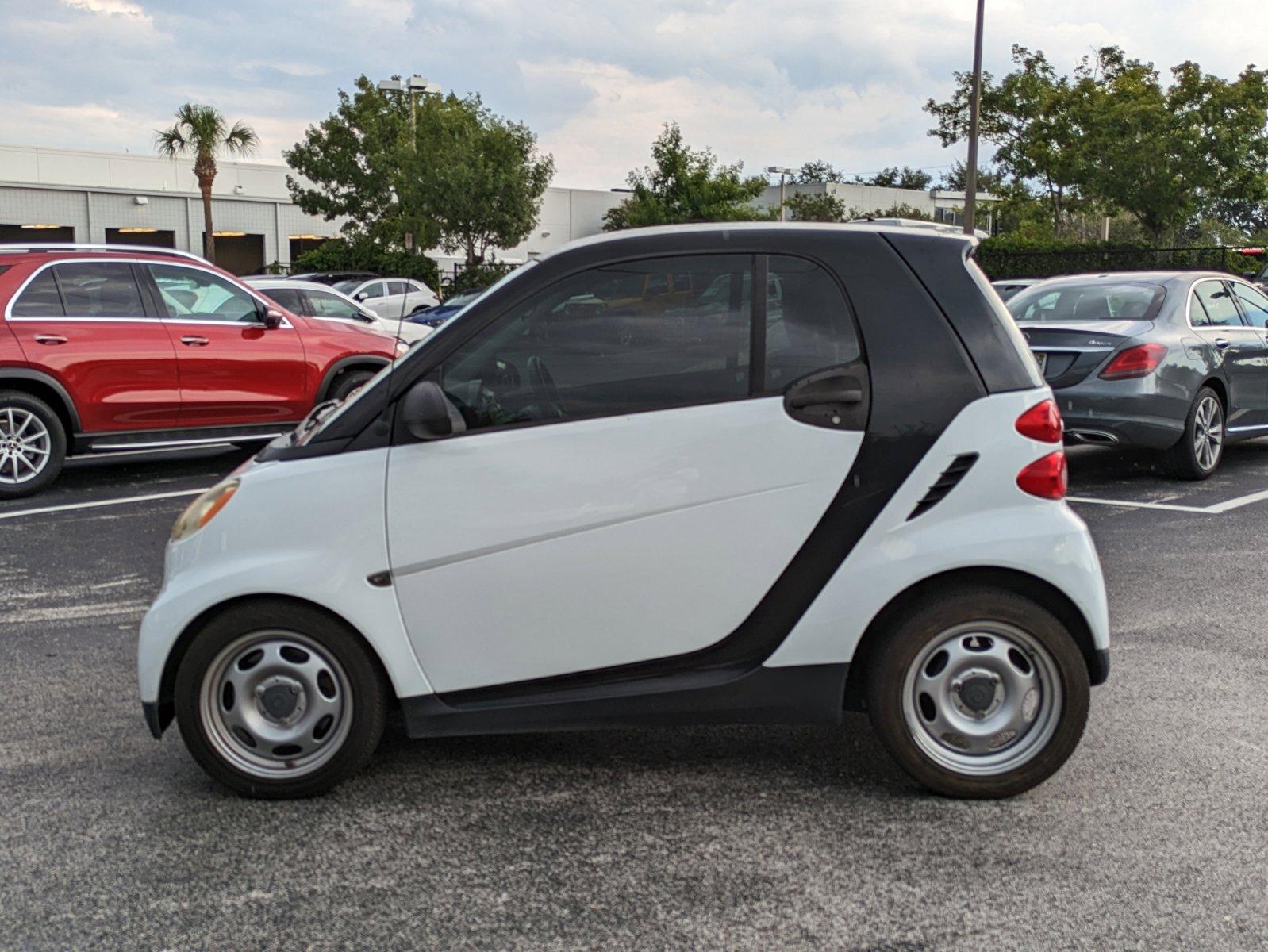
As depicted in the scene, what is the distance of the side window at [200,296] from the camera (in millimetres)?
10227

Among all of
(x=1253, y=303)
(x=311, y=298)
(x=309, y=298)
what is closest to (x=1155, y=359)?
(x=1253, y=303)

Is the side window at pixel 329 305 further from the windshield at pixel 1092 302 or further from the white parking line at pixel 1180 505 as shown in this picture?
the white parking line at pixel 1180 505

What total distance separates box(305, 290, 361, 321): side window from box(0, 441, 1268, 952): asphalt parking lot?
11359 millimetres

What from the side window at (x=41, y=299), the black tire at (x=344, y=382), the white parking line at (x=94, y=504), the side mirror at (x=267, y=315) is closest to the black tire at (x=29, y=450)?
the white parking line at (x=94, y=504)

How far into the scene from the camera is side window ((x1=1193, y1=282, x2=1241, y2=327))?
33.3 ft

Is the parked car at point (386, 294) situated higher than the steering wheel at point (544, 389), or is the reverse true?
the parked car at point (386, 294)

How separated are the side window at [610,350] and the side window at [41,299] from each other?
708 cm

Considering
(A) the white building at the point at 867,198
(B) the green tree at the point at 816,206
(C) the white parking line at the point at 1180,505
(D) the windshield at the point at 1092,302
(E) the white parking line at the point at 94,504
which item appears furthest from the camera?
(A) the white building at the point at 867,198

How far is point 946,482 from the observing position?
3730 millimetres

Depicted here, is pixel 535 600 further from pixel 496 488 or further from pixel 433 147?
pixel 433 147

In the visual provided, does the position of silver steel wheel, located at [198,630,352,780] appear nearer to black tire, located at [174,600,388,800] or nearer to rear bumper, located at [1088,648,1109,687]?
black tire, located at [174,600,388,800]

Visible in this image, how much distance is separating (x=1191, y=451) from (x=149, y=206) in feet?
168

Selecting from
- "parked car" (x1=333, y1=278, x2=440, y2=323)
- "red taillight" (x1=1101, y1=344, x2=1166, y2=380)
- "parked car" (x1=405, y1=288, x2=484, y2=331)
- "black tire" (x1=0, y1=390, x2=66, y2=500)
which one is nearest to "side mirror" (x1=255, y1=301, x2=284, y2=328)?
"black tire" (x1=0, y1=390, x2=66, y2=500)

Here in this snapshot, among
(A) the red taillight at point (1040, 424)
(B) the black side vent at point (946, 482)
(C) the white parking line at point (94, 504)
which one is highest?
(A) the red taillight at point (1040, 424)
